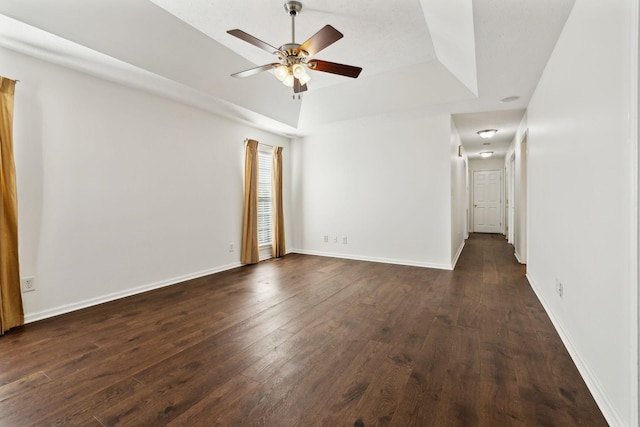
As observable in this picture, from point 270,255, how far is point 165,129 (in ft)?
9.74

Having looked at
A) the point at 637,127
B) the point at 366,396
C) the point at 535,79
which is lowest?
the point at 366,396

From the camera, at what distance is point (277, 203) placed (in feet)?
19.0

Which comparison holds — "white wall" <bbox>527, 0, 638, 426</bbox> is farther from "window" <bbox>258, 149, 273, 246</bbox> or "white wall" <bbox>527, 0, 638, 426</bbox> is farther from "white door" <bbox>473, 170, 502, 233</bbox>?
"white door" <bbox>473, 170, 502, 233</bbox>

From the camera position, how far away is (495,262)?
5.09 m

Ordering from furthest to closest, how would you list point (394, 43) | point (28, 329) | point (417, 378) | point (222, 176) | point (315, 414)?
point (222, 176) → point (394, 43) → point (28, 329) → point (417, 378) → point (315, 414)

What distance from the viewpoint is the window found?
5.56 metres

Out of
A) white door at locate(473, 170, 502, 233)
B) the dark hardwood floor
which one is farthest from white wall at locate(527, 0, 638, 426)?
white door at locate(473, 170, 502, 233)

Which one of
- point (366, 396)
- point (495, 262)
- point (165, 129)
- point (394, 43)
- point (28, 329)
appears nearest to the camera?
point (366, 396)

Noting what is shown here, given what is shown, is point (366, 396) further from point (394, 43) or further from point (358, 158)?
point (358, 158)

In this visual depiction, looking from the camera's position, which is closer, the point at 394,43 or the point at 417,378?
the point at 417,378

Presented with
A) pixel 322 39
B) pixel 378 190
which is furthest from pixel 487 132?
pixel 322 39

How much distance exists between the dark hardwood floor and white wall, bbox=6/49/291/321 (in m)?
0.45

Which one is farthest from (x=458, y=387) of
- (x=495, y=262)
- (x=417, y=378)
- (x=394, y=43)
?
(x=495, y=262)

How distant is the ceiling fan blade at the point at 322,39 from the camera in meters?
2.10
